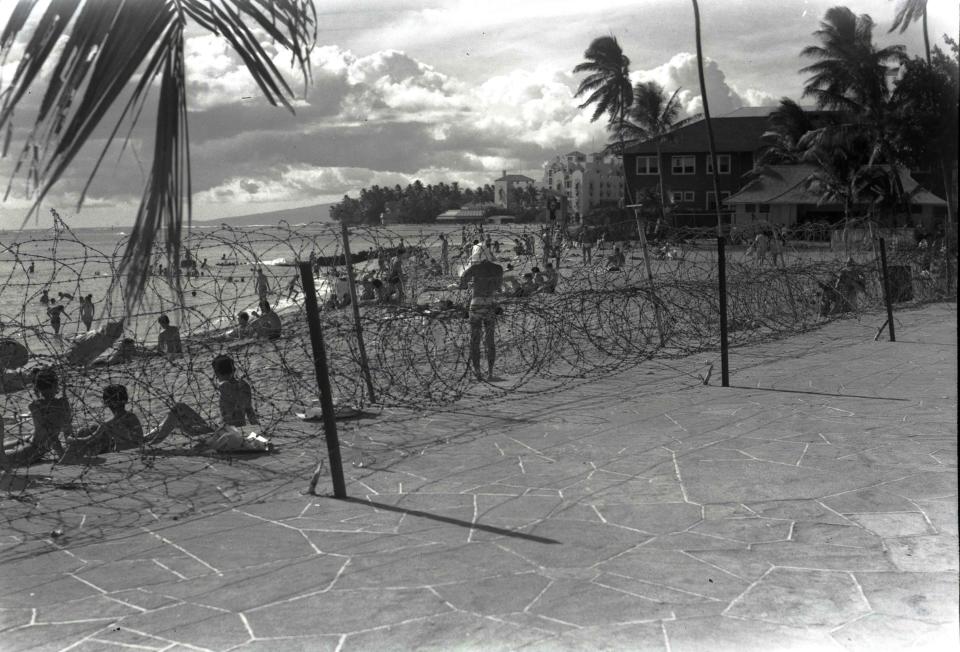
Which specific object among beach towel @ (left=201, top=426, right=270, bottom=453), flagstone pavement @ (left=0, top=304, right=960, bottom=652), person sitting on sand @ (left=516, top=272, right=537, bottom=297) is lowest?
flagstone pavement @ (left=0, top=304, right=960, bottom=652)

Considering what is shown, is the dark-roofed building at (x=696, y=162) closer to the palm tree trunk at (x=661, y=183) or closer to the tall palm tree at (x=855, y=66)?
the palm tree trunk at (x=661, y=183)

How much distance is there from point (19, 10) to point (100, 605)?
2.69 m

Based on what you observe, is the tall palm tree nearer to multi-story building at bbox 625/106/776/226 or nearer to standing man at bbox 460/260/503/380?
standing man at bbox 460/260/503/380

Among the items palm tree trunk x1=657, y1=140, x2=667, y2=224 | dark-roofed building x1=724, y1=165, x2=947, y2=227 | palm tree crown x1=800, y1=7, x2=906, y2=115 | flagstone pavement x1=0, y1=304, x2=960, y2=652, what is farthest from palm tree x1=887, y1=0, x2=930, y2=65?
palm tree trunk x1=657, y1=140, x2=667, y2=224

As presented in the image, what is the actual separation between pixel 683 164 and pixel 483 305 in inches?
1940

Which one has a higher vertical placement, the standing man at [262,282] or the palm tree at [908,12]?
the palm tree at [908,12]

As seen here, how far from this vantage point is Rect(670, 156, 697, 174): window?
55781 mm

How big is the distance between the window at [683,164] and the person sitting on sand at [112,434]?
170 ft

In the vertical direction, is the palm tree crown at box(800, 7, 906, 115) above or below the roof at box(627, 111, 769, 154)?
below

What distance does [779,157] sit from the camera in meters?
51.6

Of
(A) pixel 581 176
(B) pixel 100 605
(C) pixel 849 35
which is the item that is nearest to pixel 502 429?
(B) pixel 100 605

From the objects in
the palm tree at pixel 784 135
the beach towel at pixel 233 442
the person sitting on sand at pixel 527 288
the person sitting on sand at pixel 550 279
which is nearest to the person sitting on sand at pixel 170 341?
the beach towel at pixel 233 442

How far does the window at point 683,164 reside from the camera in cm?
5578

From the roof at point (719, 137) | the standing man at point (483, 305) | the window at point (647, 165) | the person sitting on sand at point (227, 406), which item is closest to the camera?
the person sitting on sand at point (227, 406)
